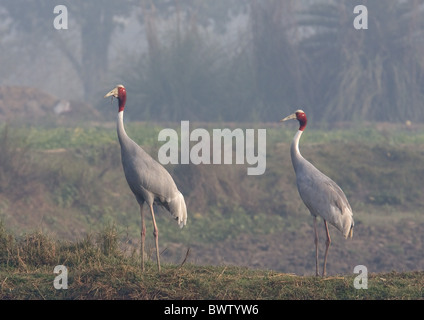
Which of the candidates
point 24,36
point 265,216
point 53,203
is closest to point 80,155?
point 53,203

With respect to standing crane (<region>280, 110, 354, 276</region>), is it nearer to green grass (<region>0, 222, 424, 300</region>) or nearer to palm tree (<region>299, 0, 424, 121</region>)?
green grass (<region>0, 222, 424, 300</region>)

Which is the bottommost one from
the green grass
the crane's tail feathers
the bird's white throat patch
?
the green grass

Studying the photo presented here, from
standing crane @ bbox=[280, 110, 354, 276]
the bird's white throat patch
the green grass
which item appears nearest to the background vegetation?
the green grass

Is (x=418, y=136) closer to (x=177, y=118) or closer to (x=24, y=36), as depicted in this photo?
(x=177, y=118)

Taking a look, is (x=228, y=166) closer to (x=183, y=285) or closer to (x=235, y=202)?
(x=235, y=202)

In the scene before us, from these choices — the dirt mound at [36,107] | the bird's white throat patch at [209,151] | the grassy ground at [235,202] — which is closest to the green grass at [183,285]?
the grassy ground at [235,202]

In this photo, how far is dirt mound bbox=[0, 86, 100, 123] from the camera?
72.7 feet

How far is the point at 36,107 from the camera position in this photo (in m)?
22.6

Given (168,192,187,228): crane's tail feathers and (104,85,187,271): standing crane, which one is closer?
(104,85,187,271): standing crane

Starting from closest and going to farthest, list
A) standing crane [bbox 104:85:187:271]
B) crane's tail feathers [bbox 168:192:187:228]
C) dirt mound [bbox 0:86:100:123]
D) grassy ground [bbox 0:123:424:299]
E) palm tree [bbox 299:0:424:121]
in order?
1. standing crane [bbox 104:85:187:271]
2. crane's tail feathers [bbox 168:192:187:228]
3. grassy ground [bbox 0:123:424:299]
4. palm tree [bbox 299:0:424:121]
5. dirt mound [bbox 0:86:100:123]

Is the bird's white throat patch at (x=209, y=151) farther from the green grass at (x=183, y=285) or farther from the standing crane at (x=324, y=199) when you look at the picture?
the green grass at (x=183, y=285)
